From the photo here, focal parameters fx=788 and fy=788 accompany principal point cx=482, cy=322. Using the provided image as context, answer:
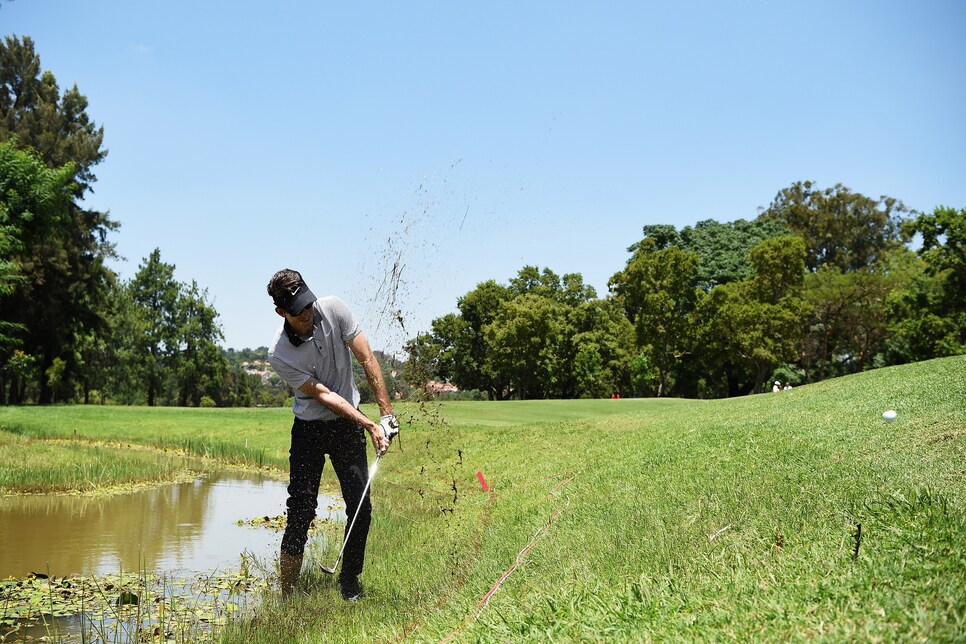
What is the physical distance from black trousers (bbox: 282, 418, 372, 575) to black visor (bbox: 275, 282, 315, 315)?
96 centimetres

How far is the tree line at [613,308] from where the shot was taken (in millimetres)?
44719

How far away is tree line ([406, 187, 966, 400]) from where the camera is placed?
46219 mm

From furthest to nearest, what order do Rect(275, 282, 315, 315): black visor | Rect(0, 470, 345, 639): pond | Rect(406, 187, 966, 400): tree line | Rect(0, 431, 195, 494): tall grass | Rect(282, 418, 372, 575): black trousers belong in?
Rect(406, 187, 966, 400): tree line, Rect(0, 431, 195, 494): tall grass, Rect(0, 470, 345, 639): pond, Rect(282, 418, 372, 575): black trousers, Rect(275, 282, 315, 315): black visor

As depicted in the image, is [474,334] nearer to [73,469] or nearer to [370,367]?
[73,469]

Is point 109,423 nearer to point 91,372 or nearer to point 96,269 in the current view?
point 96,269

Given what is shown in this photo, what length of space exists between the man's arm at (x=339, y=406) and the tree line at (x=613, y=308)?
82.5 feet

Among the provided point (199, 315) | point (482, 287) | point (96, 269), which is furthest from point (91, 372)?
point (482, 287)

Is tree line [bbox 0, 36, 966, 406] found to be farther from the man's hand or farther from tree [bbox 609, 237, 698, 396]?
the man's hand

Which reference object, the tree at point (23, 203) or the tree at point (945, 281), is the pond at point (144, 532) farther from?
the tree at point (945, 281)

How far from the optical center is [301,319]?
5.90m

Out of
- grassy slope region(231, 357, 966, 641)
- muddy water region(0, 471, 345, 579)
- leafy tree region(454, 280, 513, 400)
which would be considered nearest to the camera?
grassy slope region(231, 357, 966, 641)

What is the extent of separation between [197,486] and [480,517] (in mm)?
8999

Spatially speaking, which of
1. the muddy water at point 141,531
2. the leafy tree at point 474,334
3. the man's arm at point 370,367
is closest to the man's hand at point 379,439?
the man's arm at point 370,367

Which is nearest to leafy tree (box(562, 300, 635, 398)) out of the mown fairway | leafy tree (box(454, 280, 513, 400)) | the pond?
leafy tree (box(454, 280, 513, 400))
